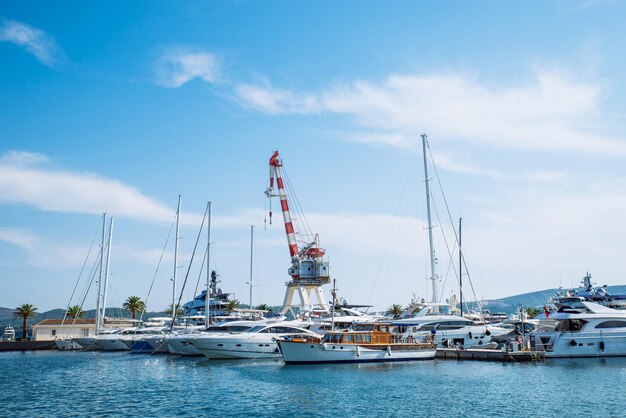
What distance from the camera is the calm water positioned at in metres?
27.5

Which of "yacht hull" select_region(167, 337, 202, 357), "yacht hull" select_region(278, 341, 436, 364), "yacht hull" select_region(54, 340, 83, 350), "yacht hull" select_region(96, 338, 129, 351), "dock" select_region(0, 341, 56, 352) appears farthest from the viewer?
"dock" select_region(0, 341, 56, 352)

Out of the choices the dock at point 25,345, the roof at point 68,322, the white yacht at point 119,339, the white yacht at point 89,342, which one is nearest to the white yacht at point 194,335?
the white yacht at point 119,339

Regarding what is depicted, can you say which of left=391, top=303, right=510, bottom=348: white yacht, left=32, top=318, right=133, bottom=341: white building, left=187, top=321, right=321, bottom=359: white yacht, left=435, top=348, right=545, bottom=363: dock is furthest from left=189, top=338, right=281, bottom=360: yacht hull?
left=32, top=318, right=133, bottom=341: white building

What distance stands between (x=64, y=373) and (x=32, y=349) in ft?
140

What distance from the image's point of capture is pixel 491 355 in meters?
47.4

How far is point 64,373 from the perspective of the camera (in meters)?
45.2

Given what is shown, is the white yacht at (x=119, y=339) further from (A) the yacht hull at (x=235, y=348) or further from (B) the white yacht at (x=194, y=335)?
(A) the yacht hull at (x=235, y=348)

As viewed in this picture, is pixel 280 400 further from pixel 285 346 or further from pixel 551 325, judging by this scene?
pixel 551 325

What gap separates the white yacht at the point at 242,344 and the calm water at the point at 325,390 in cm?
281

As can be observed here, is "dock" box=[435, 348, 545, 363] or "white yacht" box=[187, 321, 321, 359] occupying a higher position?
"white yacht" box=[187, 321, 321, 359]

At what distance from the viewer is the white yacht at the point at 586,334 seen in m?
46.1

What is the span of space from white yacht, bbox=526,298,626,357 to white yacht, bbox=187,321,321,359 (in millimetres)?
20767

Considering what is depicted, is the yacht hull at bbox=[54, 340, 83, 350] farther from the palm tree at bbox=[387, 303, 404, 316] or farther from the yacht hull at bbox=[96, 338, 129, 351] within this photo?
the palm tree at bbox=[387, 303, 404, 316]

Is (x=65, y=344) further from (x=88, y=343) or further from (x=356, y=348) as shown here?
(x=356, y=348)
